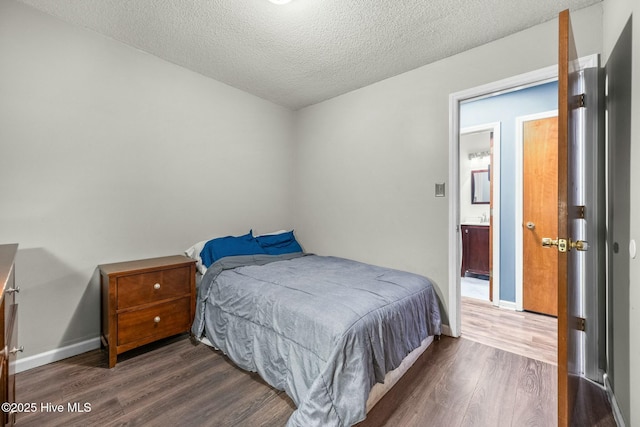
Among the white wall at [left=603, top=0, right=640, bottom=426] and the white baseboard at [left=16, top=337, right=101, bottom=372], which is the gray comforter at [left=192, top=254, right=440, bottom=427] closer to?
the white baseboard at [left=16, top=337, right=101, bottom=372]

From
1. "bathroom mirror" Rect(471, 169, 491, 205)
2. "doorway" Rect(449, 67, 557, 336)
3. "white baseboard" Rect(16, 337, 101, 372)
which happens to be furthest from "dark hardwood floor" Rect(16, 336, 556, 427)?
"bathroom mirror" Rect(471, 169, 491, 205)

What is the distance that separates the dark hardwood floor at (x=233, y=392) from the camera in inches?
62.0

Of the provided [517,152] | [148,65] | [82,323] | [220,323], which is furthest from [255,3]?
[517,152]

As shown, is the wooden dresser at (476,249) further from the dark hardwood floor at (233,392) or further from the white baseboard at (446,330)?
the dark hardwood floor at (233,392)

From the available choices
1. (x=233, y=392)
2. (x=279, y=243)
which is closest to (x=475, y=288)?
(x=279, y=243)

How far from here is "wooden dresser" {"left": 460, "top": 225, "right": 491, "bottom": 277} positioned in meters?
4.45

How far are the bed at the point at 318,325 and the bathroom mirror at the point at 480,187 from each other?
10.3 ft

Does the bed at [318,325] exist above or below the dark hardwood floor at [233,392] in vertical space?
above

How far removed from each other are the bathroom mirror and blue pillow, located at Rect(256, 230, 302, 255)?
11.1 ft

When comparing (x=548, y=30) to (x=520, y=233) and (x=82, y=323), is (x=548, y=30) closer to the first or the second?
(x=520, y=233)

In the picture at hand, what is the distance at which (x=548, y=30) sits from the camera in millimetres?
2094

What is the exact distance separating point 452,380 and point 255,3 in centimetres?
285

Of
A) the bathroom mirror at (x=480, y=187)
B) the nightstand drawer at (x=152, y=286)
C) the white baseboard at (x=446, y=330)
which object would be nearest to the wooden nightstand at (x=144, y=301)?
the nightstand drawer at (x=152, y=286)

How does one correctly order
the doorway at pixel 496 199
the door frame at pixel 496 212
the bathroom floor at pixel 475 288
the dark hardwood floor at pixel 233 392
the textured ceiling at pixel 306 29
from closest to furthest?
the dark hardwood floor at pixel 233 392 < the textured ceiling at pixel 306 29 < the doorway at pixel 496 199 < the door frame at pixel 496 212 < the bathroom floor at pixel 475 288
